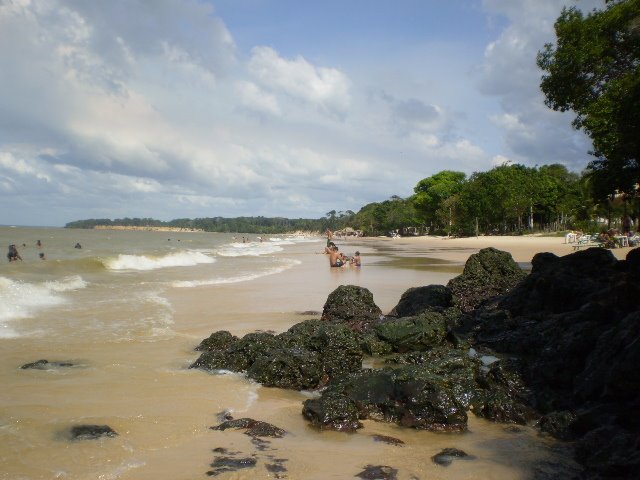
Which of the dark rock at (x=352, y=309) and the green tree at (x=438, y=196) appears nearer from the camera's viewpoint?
the dark rock at (x=352, y=309)

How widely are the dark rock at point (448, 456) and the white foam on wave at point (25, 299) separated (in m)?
8.93

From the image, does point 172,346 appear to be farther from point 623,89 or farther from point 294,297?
point 623,89

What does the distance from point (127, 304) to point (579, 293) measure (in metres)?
11.4

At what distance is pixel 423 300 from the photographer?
38.9 feet

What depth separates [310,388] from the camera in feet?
23.2

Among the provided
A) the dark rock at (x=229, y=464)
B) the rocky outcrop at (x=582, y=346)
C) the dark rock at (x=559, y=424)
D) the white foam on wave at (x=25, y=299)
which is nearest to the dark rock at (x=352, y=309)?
the rocky outcrop at (x=582, y=346)

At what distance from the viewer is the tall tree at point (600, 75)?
10461 millimetres

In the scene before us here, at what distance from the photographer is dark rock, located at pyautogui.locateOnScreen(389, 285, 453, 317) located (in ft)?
38.5

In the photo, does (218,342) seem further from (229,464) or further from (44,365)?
(229,464)

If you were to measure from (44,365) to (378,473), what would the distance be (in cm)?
586

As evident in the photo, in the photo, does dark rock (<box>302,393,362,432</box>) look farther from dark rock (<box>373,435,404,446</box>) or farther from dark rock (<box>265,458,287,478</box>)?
dark rock (<box>265,458,287,478</box>)

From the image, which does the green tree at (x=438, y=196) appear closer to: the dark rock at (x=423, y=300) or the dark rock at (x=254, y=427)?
the dark rock at (x=423, y=300)

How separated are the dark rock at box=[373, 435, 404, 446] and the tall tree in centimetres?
759

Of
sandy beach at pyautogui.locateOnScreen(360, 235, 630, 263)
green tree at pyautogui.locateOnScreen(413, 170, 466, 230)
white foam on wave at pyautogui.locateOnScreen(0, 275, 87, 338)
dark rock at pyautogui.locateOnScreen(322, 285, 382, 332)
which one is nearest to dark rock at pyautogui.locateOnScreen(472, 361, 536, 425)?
dark rock at pyautogui.locateOnScreen(322, 285, 382, 332)
